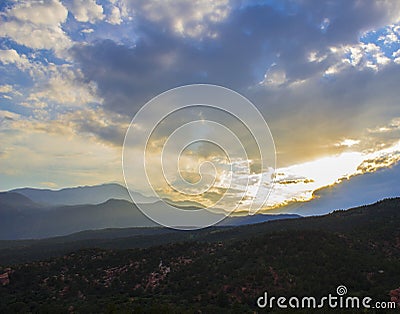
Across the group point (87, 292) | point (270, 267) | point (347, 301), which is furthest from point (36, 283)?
point (347, 301)

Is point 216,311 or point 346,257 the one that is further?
point 346,257

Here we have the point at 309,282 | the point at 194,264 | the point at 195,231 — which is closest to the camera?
the point at 309,282

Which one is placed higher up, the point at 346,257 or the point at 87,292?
the point at 346,257

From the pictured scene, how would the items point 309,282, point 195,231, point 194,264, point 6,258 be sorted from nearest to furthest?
point 309,282, point 194,264, point 6,258, point 195,231

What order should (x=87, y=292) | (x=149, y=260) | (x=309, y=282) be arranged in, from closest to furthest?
1. (x=309, y=282)
2. (x=87, y=292)
3. (x=149, y=260)

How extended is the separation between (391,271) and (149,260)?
3052cm

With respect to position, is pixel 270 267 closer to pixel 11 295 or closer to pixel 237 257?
pixel 237 257

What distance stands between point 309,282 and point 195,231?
71958 millimetres

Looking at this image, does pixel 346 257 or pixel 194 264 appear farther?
pixel 194 264

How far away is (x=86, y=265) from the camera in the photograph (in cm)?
4519

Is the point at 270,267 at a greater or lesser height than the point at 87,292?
greater

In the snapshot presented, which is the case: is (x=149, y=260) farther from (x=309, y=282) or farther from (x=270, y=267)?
(x=309, y=282)

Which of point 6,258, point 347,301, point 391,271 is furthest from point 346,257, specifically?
point 6,258

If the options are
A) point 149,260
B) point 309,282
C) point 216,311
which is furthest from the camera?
point 149,260
